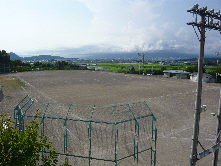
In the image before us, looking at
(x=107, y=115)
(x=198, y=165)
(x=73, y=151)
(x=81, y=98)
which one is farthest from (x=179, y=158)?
(x=81, y=98)

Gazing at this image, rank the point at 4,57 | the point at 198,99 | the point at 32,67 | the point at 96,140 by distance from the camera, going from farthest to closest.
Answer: the point at 32,67
the point at 4,57
the point at 96,140
the point at 198,99

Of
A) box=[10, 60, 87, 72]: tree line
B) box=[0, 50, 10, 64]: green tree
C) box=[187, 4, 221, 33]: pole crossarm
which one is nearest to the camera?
box=[187, 4, 221, 33]: pole crossarm

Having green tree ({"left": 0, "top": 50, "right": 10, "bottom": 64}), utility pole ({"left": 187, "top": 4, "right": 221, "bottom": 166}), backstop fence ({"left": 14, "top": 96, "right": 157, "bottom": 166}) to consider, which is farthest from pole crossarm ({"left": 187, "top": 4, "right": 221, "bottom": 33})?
green tree ({"left": 0, "top": 50, "right": 10, "bottom": 64})

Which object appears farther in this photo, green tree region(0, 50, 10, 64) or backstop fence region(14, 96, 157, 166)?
green tree region(0, 50, 10, 64)

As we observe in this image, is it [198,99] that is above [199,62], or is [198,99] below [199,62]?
below

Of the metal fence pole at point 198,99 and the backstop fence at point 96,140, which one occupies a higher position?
the metal fence pole at point 198,99

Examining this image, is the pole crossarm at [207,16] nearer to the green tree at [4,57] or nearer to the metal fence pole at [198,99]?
the metal fence pole at [198,99]

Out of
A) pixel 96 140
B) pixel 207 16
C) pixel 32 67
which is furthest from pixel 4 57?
pixel 207 16

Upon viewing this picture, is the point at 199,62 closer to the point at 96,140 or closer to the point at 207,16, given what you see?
the point at 207,16

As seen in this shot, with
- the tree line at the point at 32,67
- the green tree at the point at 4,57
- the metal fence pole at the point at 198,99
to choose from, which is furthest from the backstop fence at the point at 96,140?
the tree line at the point at 32,67

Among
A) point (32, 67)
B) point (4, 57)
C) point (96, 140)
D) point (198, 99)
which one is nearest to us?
point (198, 99)

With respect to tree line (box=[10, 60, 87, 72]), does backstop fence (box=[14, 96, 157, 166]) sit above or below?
below

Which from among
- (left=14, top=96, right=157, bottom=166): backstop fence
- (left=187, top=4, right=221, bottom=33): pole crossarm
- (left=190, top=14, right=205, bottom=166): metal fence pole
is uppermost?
(left=187, top=4, right=221, bottom=33): pole crossarm

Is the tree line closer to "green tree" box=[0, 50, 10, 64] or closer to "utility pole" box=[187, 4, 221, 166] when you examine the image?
"green tree" box=[0, 50, 10, 64]
